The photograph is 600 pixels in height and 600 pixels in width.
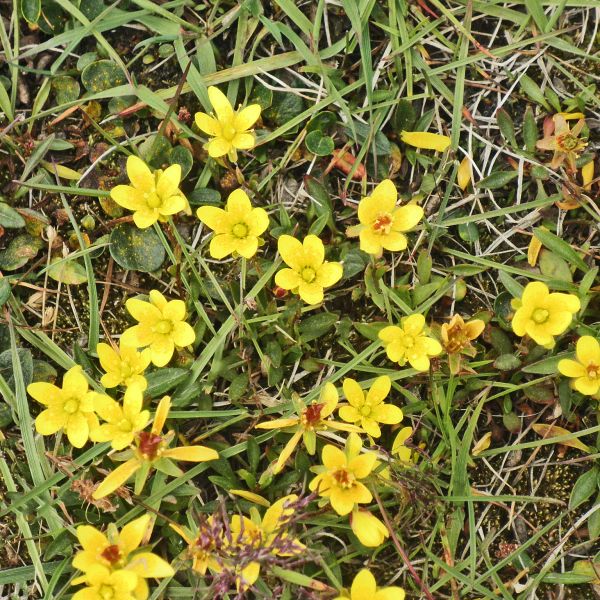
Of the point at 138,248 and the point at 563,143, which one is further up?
the point at 563,143

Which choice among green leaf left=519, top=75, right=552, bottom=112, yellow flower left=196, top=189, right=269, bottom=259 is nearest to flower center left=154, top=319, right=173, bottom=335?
yellow flower left=196, top=189, right=269, bottom=259

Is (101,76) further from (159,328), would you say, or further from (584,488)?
(584,488)

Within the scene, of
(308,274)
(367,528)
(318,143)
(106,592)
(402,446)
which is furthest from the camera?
(318,143)

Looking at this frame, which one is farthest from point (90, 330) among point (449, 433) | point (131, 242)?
point (449, 433)

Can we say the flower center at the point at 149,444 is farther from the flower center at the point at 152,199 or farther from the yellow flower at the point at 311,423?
the flower center at the point at 152,199

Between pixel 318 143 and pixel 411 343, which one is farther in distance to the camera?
pixel 318 143

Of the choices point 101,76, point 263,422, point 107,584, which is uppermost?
point 101,76

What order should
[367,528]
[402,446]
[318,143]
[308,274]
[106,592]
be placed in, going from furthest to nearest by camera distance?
[318,143]
[402,446]
[308,274]
[367,528]
[106,592]

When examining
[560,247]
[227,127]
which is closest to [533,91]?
[560,247]
